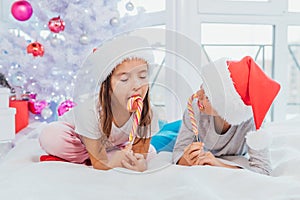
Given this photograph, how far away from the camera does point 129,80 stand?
101 centimetres

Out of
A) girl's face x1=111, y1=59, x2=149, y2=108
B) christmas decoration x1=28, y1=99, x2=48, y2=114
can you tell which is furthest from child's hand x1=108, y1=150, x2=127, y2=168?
christmas decoration x1=28, y1=99, x2=48, y2=114

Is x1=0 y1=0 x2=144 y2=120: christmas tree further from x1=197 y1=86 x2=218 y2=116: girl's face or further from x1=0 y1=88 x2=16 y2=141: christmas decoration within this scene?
x1=197 y1=86 x2=218 y2=116: girl's face

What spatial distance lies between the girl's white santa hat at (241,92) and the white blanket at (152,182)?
159mm

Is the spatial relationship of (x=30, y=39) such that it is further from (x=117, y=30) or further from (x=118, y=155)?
(x=118, y=155)

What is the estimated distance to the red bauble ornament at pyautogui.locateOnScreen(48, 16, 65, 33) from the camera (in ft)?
7.33

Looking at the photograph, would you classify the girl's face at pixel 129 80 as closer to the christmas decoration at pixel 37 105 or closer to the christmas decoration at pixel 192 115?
the christmas decoration at pixel 192 115

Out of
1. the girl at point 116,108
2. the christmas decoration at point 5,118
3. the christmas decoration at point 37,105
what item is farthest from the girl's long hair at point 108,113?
the christmas decoration at point 37,105

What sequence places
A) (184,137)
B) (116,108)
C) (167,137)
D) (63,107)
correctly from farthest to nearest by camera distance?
(63,107), (167,137), (184,137), (116,108)

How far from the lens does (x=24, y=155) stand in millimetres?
1365

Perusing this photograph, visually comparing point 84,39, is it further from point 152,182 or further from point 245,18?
point 152,182

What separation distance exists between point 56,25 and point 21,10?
21 cm

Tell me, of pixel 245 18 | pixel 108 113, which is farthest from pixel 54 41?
pixel 108 113

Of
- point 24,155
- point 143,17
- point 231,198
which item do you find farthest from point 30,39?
point 231,198

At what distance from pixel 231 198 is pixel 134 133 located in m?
0.32
